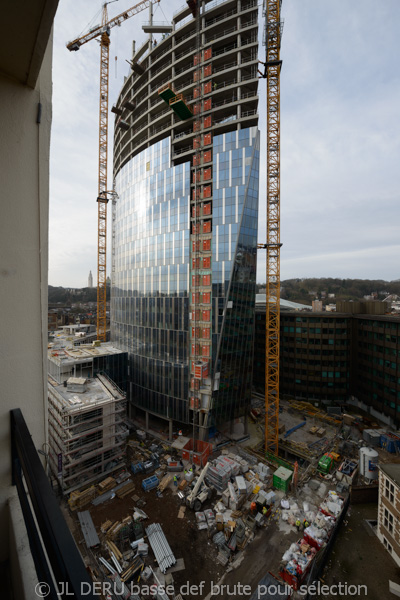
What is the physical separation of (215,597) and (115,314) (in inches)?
1396

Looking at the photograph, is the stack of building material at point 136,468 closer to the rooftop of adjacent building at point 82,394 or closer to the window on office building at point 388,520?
the rooftop of adjacent building at point 82,394

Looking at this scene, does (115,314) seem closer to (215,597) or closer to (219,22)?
(215,597)

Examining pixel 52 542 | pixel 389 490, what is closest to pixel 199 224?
pixel 389 490

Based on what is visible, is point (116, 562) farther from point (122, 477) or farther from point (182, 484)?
point (122, 477)

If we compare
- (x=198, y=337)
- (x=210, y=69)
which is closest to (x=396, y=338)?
(x=198, y=337)

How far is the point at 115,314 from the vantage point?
42750 mm

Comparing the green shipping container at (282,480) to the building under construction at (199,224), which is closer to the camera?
the green shipping container at (282,480)

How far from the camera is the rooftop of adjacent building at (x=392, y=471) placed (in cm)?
1834

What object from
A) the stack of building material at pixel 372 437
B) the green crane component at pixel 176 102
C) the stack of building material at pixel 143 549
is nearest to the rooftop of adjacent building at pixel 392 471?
the stack of building material at pixel 372 437

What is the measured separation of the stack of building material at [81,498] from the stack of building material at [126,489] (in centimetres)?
211

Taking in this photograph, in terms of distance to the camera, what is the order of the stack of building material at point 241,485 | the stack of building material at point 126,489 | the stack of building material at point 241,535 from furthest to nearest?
the stack of building material at point 126,489
the stack of building material at point 241,485
the stack of building material at point 241,535

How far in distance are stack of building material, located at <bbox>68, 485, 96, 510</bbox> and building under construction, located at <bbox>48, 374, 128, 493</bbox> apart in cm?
104

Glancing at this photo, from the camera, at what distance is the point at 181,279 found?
→ 30.8 metres

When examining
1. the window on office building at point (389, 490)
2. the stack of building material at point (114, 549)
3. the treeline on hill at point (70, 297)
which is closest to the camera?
the stack of building material at point (114, 549)
